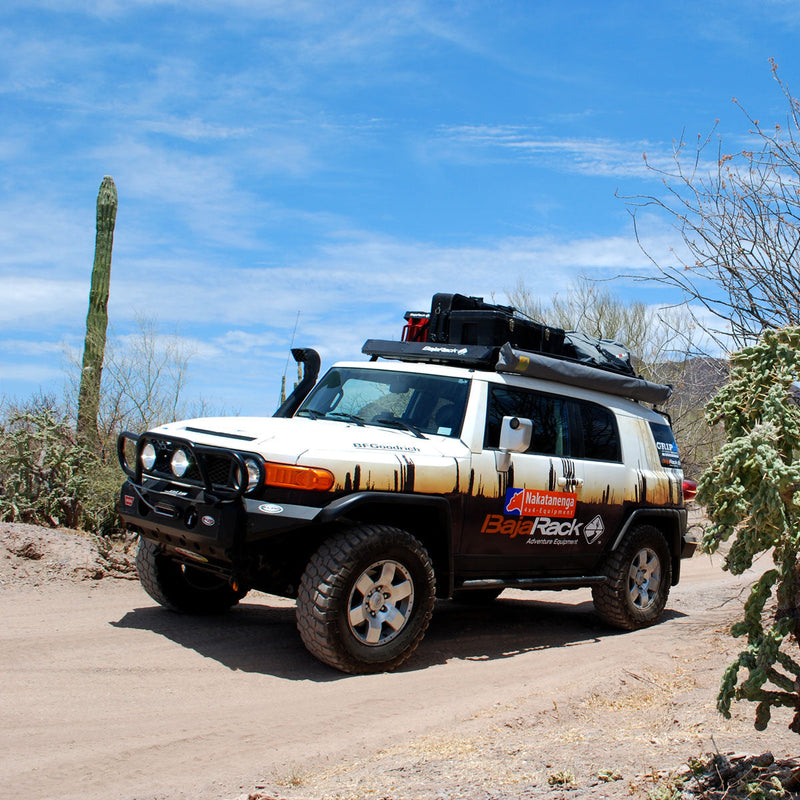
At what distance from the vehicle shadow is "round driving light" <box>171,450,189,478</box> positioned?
127 cm

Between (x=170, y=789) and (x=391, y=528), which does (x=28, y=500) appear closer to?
(x=391, y=528)

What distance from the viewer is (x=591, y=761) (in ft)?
12.2

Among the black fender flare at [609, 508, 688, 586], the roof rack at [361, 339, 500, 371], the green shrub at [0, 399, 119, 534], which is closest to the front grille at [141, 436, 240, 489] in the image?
the roof rack at [361, 339, 500, 371]

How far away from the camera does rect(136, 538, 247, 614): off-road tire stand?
6.79 metres

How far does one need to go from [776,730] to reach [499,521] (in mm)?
2533

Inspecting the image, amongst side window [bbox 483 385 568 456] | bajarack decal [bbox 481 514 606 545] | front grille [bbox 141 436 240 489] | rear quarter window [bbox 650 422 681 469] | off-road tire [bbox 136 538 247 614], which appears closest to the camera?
front grille [bbox 141 436 240 489]

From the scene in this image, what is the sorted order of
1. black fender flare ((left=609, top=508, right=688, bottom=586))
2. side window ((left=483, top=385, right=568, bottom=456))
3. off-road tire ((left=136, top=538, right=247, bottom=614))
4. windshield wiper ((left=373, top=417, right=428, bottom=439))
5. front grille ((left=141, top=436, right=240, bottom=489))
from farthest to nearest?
black fender flare ((left=609, top=508, right=688, bottom=586)), off-road tire ((left=136, top=538, right=247, bottom=614)), side window ((left=483, top=385, right=568, bottom=456)), windshield wiper ((left=373, top=417, right=428, bottom=439)), front grille ((left=141, top=436, right=240, bottom=489))

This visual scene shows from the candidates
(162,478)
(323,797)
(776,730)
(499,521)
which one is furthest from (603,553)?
(323,797)

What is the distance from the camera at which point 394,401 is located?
6648mm

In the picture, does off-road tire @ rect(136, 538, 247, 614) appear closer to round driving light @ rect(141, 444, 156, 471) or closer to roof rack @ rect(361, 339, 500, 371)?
round driving light @ rect(141, 444, 156, 471)

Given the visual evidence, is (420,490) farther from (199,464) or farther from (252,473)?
(199,464)

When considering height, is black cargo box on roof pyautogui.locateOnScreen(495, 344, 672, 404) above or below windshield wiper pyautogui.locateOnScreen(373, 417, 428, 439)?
above

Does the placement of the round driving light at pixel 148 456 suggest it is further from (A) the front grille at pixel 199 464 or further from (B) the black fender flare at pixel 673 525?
(B) the black fender flare at pixel 673 525

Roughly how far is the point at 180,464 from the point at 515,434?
2.35 meters
